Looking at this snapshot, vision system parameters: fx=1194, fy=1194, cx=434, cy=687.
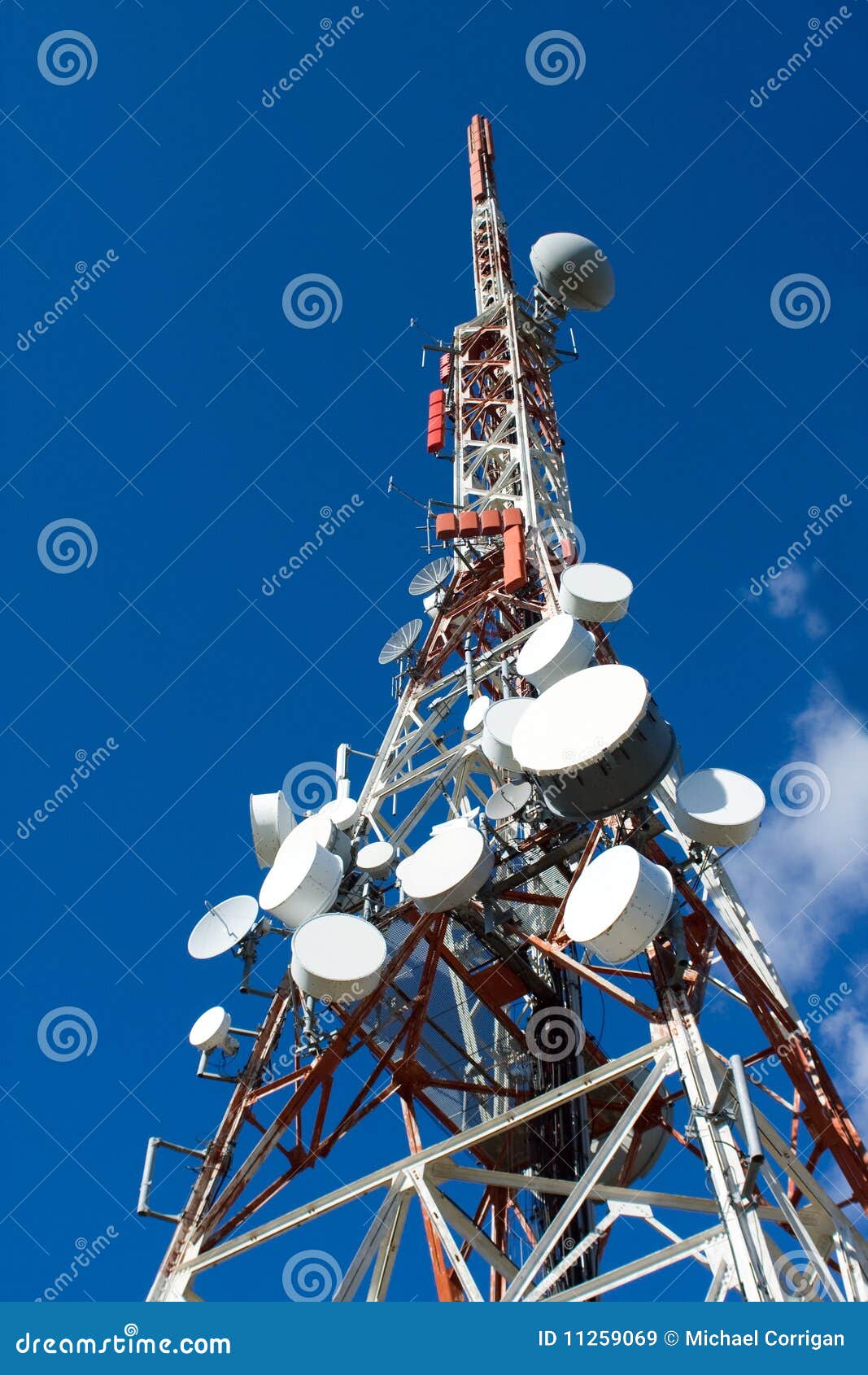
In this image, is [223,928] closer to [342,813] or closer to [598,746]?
[342,813]

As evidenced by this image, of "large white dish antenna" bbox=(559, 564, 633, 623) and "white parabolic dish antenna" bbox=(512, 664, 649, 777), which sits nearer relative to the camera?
"white parabolic dish antenna" bbox=(512, 664, 649, 777)

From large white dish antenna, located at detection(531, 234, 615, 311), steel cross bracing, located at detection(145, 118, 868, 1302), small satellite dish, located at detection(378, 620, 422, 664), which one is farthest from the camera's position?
large white dish antenna, located at detection(531, 234, 615, 311)

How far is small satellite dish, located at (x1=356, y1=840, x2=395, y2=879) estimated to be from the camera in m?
15.4

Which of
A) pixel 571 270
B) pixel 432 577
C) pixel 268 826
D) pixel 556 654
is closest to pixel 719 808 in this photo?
pixel 556 654

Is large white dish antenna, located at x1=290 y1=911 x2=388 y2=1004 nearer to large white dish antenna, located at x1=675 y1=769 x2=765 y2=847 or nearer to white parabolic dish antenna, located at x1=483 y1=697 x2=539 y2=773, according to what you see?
white parabolic dish antenna, located at x1=483 y1=697 x2=539 y2=773

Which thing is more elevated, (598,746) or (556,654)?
(556,654)

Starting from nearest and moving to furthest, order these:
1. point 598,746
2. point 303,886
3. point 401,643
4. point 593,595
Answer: point 598,746
point 303,886
point 593,595
point 401,643

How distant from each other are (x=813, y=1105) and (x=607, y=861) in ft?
12.2

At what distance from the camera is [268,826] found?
17047 mm

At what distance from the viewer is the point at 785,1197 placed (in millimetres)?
10922

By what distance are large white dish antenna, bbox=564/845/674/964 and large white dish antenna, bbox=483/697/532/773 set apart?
301 centimetres

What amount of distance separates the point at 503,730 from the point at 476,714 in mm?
2063

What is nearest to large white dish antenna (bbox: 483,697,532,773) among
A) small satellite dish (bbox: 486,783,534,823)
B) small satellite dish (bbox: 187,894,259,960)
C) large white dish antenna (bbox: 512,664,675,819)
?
small satellite dish (bbox: 486,783,534,823)

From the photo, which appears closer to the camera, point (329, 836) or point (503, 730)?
point (503, 730)
